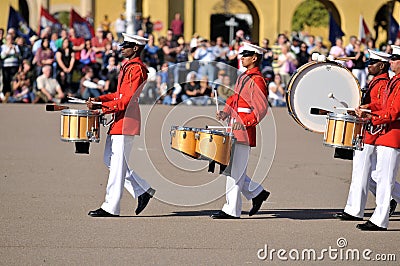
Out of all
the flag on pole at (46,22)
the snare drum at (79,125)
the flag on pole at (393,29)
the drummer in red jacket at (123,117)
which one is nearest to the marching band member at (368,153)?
the drummer in red jacket at (123,117)

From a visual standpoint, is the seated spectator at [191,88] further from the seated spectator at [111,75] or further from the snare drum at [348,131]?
the snare drum at [348,131]

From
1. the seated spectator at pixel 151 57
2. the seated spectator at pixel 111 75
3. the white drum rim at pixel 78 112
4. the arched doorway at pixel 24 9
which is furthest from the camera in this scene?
the arched doorway at pixel 24 9

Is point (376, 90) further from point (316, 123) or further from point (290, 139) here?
point (290, 139)

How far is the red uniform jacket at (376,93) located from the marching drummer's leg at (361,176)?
0.11m

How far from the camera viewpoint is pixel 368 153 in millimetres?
9820

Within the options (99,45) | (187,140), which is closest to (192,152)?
(187,140)

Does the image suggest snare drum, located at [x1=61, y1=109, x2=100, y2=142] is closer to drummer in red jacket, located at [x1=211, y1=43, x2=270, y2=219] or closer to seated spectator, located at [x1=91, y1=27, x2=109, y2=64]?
drummer in red jacket, located at [x1=211, y1=43, x2=270, y2=219]

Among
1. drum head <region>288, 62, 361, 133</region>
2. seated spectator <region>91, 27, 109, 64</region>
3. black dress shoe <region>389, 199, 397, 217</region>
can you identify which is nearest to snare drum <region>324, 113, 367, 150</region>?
drum head <region>288, 62, 361, 133</region>

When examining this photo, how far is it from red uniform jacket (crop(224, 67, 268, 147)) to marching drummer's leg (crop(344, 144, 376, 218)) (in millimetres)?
1055

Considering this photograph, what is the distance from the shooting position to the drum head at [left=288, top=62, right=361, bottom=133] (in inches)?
395

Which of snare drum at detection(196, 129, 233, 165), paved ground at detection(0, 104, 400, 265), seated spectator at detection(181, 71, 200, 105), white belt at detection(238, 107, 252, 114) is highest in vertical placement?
white belt at detection(238, 107, 252, 114)

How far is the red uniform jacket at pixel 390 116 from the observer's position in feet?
30.2

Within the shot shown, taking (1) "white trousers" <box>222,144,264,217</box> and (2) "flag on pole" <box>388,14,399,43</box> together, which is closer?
(1) "white trousers" <box>222,144,264,217</box>

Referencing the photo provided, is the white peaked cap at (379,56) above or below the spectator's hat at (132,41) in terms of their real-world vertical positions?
below
